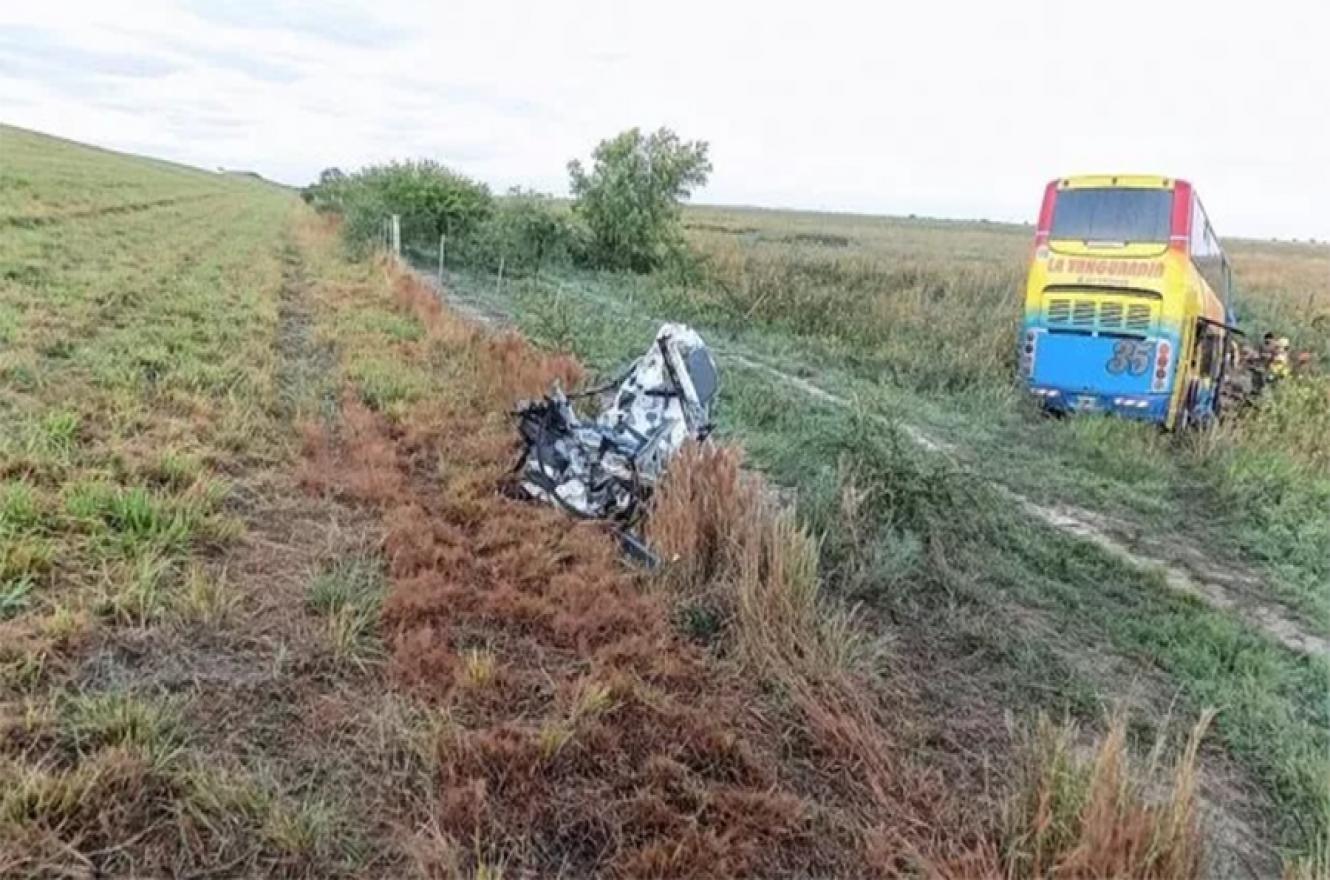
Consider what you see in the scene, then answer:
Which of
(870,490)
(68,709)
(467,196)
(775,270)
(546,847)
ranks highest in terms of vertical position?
(467,196)

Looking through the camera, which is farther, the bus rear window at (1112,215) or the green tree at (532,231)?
the green tree at (532,231)

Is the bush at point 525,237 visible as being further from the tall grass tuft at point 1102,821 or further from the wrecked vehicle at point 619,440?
the tall grass tuft at point 1102,821

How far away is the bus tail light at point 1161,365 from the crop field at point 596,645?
1743 mm

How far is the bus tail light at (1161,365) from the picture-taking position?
32.6 ft

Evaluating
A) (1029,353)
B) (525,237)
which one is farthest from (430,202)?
(1029,353)

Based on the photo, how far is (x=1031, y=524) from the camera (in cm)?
652

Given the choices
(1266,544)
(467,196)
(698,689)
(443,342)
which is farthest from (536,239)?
(698,689)

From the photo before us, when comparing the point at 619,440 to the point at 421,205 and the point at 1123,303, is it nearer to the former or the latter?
the point at 1123,303

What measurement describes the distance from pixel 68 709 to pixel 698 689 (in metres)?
2.01

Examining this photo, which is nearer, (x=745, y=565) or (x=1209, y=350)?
(x=745, y=565)

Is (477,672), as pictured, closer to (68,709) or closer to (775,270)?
(68,709)

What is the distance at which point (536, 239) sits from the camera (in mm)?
26703

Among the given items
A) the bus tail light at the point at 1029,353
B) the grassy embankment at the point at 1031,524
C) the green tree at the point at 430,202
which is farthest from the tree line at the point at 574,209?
the bus tail light at the point at 1029,353

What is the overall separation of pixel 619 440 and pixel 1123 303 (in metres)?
7.28
